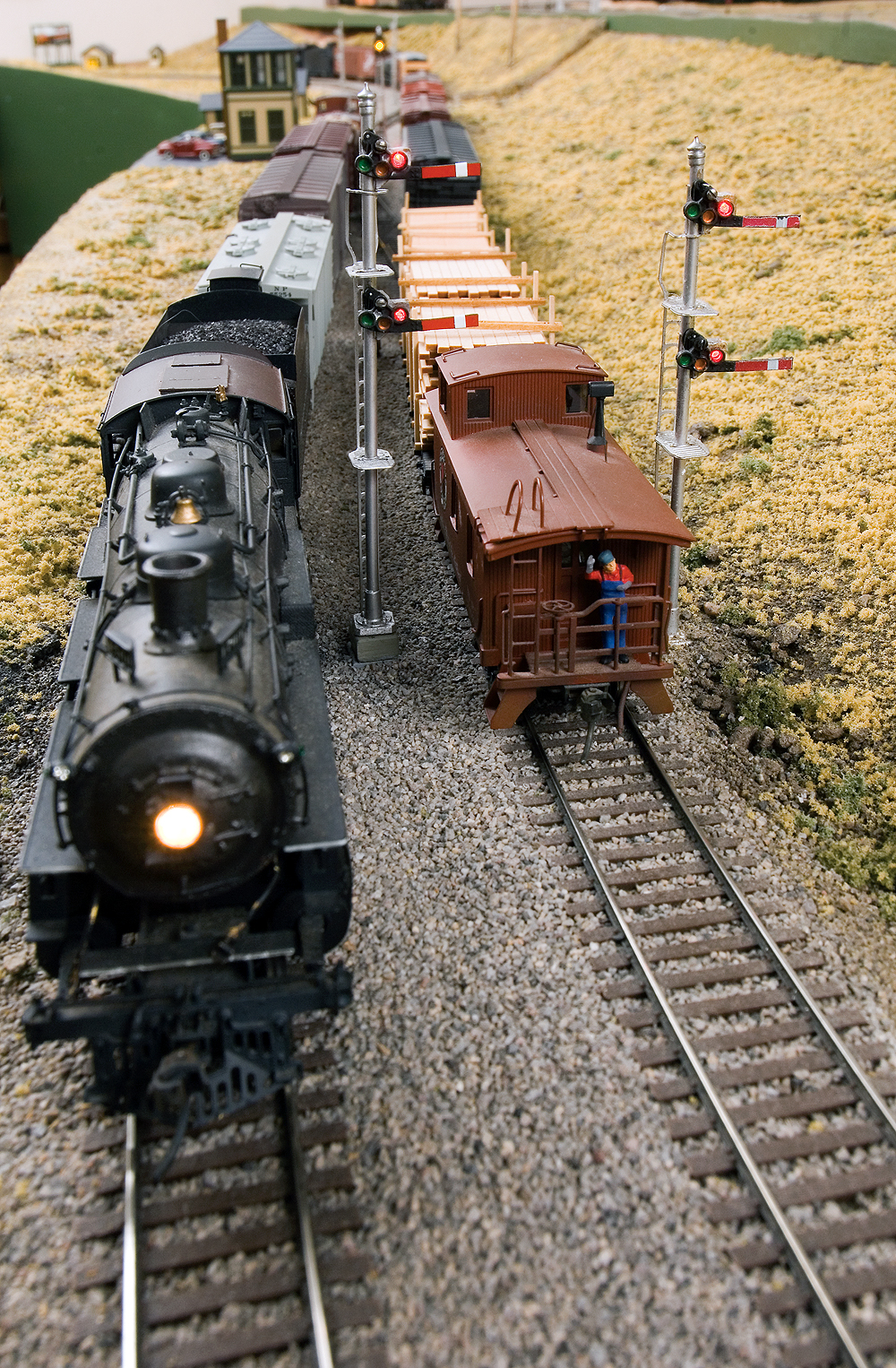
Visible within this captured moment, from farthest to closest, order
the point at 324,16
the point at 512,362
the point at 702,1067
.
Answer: the point at 324,16 → the point at 512,362 → the point at 702,1067

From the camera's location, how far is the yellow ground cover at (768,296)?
13797 mm

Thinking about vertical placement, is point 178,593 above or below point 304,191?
below

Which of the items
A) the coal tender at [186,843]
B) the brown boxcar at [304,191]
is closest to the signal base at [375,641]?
the coal tender at [186,843]

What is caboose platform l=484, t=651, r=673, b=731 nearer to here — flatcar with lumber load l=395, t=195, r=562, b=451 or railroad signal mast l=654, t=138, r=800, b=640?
railroad signal mast l=654, t=138, r=800, b=640

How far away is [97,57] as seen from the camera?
6003 centimetres

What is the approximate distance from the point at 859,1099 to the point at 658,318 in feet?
60.3

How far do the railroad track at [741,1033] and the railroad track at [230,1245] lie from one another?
250cm

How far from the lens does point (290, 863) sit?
806 cm

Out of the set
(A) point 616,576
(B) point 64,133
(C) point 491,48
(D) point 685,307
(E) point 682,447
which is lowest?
(A) point 616,576

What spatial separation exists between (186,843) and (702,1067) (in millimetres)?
4362

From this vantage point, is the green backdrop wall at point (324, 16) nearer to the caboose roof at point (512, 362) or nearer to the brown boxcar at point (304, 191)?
the brown boxcar at point (304, 191)

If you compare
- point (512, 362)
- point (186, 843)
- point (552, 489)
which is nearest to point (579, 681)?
point (552, 489)

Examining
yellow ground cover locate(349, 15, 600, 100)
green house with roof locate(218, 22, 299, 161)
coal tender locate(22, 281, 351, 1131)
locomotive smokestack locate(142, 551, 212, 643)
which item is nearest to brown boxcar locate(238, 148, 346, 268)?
green house with roof locate(218, 22, 299, 161)

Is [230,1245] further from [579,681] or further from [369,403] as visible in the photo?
[369,403]
